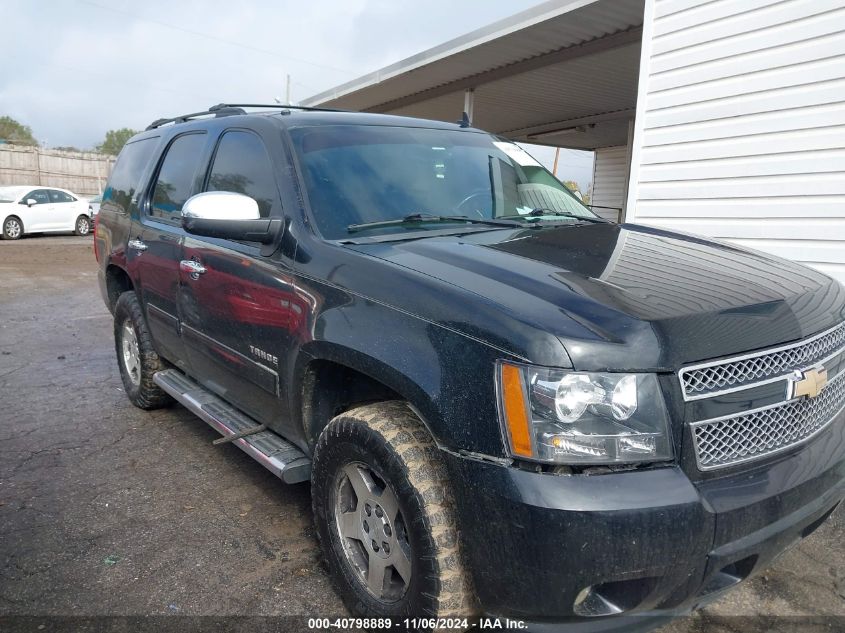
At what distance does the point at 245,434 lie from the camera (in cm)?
310

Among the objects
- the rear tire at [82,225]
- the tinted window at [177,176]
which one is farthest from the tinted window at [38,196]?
the tinted window at [177,176]

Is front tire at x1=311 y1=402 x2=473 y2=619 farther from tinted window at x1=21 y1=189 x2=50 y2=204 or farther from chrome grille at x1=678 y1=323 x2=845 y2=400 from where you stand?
tinted window at x1=21 y1=189 x2=50 y2=204

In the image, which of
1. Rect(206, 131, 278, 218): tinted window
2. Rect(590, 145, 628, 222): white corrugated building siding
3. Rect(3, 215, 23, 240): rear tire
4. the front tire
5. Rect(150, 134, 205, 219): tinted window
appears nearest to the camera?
the front tire

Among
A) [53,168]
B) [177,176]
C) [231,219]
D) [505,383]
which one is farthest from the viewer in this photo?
[53,168]

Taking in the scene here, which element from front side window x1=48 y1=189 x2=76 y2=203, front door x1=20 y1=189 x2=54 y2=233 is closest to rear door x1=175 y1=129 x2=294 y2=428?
front door x1=20 y1=189 x2=54 y2=233

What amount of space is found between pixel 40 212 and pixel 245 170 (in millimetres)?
18766

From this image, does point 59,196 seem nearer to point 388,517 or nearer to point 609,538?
point 388,517

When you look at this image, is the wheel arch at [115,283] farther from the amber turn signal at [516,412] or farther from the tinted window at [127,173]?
the amber turn signal at [516,412]

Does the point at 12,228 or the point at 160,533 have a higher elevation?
the point at 12,228

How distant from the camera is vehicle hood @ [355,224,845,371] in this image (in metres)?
1.82

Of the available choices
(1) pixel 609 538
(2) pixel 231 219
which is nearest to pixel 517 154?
(2) pixel 231 219

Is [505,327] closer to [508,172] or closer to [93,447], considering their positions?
[508,172]

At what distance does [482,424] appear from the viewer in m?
1.86

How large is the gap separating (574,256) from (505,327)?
69cm
